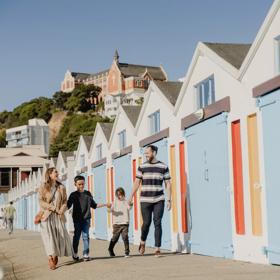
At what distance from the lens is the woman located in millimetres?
10734

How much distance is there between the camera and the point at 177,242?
47.0ft

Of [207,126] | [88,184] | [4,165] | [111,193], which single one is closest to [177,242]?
[207,126]

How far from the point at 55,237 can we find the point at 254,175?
3389 mm

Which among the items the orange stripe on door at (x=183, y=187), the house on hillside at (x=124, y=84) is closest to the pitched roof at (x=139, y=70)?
the house on hillside at (x=124, y=84)

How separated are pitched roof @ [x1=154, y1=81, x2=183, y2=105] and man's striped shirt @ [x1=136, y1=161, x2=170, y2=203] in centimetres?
416

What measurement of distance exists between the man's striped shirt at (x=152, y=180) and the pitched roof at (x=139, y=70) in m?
158

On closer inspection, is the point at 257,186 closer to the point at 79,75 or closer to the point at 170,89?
the point at 170,89

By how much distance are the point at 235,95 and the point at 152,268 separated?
320 centimetres

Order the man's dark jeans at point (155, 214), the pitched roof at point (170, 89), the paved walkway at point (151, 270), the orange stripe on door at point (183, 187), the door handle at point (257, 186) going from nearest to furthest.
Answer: the paved walkway at point (151, 270) < the door handle at point (257, 186) < the man's dark jeans at point (155, 214) < the orange stripe on door at point (183, 187) < the pitched roof at point (170, 89)

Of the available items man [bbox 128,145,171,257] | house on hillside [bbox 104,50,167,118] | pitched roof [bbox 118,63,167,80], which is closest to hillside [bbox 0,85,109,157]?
house on hillside [bbox 104,50,167,118]

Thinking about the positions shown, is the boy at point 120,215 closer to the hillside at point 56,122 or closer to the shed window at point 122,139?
the shed window at point 122,139

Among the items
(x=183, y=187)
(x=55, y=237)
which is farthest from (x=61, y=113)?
(x=55, y=237)

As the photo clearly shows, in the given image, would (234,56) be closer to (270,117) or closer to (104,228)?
(270,117)

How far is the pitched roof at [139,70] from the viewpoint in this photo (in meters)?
174
